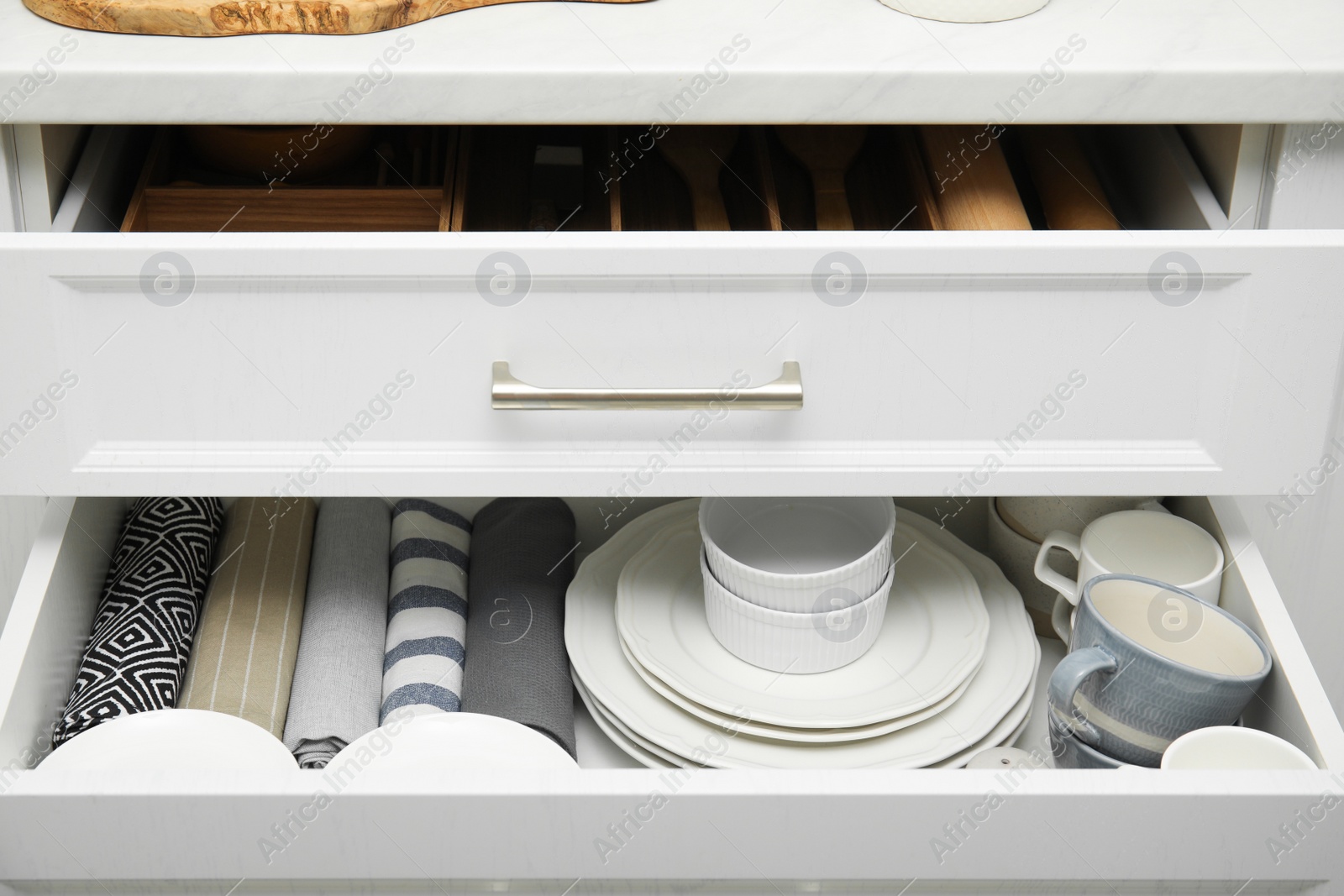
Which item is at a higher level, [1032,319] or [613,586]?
[1032,319]

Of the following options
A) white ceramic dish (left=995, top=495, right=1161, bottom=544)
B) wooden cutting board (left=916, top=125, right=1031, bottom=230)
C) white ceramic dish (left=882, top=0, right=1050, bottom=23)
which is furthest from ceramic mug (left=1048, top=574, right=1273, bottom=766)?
white ceramic dish (left=882, top=0, right=1050, bottom=23)

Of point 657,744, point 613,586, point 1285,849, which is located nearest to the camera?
point 1285,849

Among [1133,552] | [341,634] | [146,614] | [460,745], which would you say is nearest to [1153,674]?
[1133,552]

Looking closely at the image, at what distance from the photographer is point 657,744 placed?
0.74 m

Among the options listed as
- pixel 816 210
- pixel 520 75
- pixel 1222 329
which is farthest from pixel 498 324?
pixel 1222 329

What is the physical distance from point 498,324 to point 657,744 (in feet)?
0.92

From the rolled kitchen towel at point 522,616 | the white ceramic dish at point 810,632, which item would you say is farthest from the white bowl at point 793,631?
the rolled kitchen towel at point 522,616

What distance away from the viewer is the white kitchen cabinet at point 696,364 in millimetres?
587

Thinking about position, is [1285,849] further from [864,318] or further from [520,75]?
[520,75]

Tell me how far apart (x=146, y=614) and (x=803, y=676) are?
→ 0.42 meters

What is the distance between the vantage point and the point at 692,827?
59 cm

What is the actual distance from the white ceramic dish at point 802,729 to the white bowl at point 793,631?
0.05 metres

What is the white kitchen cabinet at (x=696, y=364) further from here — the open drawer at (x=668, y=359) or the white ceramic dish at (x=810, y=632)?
the white ceramic dish at (x=810, y=632)

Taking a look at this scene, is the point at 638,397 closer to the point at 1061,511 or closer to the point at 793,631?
the point at 793,631
